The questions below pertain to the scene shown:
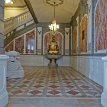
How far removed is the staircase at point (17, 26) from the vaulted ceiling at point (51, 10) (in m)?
1.02

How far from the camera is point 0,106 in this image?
3326 mm

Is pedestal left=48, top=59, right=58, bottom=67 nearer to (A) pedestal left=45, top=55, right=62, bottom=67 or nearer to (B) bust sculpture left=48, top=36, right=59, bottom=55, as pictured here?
(A) pedestal left=45, top=55, right=62, bottom=67

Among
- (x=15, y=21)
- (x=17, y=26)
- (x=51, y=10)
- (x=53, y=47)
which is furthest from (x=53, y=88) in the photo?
(x=15, y=21)

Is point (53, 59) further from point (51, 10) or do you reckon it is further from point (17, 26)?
point (51, 10)

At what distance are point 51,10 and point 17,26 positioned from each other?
4.17 meters

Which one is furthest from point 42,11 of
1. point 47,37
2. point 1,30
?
point 1,30

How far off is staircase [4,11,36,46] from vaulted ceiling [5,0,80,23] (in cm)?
102

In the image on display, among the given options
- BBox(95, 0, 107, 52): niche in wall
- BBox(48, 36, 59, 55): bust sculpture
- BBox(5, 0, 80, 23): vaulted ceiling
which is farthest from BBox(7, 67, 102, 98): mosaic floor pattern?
BBox(48, 36, 59, 55): bust sculpture

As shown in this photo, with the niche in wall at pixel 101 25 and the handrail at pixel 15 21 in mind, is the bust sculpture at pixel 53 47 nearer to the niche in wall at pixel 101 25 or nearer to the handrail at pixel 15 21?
the handrail at pixel 15 21

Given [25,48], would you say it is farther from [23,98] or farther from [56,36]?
[23,98]

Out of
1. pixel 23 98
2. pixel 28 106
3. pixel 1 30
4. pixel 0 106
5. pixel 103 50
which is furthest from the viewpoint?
pixel 103 50

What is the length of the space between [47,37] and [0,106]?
13366 millimetres

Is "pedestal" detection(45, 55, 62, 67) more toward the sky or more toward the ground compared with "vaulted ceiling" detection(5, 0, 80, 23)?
more toward the ground

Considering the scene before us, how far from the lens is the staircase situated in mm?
16031
